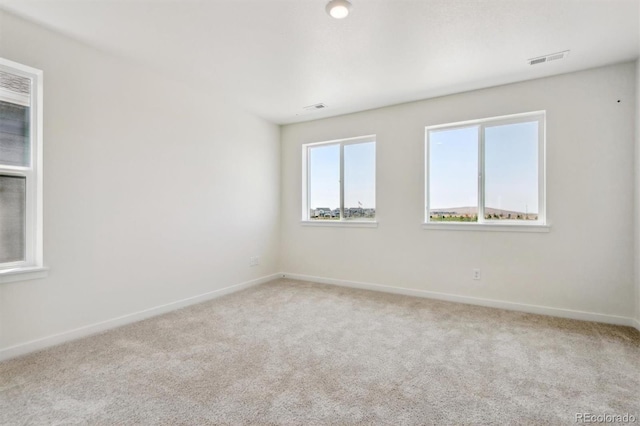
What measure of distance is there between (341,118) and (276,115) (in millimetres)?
958

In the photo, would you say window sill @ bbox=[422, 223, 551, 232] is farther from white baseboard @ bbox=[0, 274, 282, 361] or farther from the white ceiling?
white baseboard @ bbox=[0, 274, 282, 361]

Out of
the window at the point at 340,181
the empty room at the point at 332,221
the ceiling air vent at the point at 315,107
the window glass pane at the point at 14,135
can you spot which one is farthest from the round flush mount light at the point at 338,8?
the window glass pane at the point at 14,135

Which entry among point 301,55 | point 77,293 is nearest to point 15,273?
point 77,293

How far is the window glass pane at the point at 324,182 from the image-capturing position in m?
4.77

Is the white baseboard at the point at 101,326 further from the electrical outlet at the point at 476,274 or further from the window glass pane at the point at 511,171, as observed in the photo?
the window glass pane at the point at 511,171

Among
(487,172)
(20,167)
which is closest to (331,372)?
(20,167)

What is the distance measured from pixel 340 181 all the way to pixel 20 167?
3496 millimetres

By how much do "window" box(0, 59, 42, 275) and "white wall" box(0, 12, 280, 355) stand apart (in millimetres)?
73

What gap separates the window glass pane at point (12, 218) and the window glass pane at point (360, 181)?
11.5 ft

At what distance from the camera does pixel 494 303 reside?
3516 mm

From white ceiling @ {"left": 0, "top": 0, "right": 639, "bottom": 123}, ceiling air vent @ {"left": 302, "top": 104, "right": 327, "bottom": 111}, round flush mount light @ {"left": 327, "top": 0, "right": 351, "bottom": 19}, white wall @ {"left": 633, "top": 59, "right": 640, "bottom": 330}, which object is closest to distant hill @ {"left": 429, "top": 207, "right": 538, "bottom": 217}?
white wall @ {"left": 633, "top": 59, "right": 640, "bottom": 330}

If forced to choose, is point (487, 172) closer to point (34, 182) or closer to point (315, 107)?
point (315, 107)

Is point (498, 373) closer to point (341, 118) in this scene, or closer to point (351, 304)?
point (351, 304)

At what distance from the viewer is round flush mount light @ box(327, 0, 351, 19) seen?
2.08 m
